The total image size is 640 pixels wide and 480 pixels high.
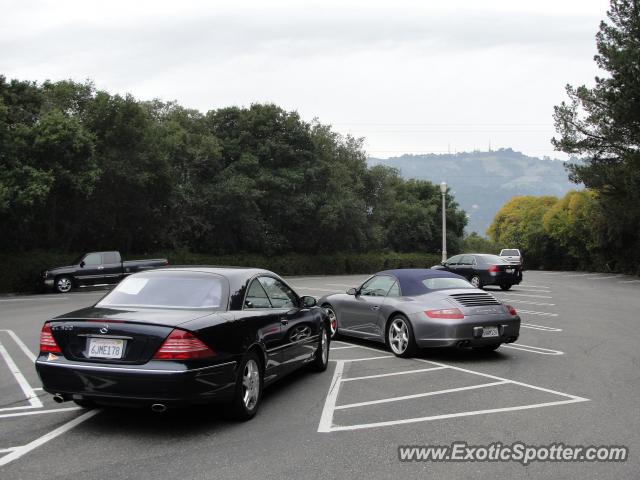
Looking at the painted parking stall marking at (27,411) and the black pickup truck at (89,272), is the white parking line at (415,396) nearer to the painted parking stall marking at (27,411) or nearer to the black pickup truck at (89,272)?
the painted parking stall marking at (27,411)

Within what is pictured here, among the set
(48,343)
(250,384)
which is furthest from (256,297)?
(48,343)

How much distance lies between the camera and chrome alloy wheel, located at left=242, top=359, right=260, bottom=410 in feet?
20.3

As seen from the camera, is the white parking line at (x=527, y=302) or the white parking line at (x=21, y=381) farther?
the white parking line at (x=527, y=302)

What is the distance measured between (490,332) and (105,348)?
6.01 m

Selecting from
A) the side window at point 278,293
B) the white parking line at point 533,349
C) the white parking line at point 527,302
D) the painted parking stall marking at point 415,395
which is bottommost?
the white parking line at point 527,302

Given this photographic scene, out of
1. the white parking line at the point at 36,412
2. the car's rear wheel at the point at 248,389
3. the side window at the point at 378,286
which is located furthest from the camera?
the side window at the point at 378,286

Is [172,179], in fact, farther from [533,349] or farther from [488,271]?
[533,349]

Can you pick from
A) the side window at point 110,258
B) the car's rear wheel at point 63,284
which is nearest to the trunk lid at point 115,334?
the car's rear wheel at point 63,284

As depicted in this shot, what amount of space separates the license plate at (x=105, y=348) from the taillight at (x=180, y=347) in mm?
357

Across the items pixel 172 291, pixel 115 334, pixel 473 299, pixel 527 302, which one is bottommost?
pixel 527 302

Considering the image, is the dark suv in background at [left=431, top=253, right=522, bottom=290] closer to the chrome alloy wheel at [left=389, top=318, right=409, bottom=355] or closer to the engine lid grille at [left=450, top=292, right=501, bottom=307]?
the engine lid grille at [left=450, top=292, right=501, bottom=307]

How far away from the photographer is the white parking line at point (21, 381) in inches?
279

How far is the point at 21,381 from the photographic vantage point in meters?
8.23

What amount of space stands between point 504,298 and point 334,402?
1615 centimetres
